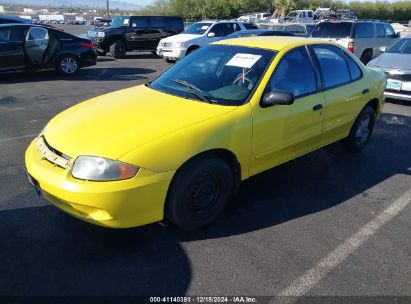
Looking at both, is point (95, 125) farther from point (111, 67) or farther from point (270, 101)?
point (111, 67)

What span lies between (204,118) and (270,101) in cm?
68

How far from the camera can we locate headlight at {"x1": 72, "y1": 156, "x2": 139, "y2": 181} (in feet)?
9.30

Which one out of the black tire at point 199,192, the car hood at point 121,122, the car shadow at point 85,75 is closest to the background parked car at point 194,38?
the car shadow at point 85,75

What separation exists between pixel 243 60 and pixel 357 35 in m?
9.91

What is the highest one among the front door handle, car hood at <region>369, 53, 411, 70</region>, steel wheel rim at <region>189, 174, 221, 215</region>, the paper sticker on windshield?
the paper sticker on windshield

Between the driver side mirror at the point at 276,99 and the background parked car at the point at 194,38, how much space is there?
11096 millimetres

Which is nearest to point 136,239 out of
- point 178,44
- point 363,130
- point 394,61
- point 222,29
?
point 363,130

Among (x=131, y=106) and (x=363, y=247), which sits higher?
(x=131, y=106)

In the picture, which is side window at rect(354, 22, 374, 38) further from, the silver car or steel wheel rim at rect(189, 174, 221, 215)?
steel wheel rim at rect(189, 174, 221, 215)

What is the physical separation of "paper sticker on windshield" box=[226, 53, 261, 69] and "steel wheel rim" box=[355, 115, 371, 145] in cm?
206

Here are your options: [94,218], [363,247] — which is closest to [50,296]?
[94,218]

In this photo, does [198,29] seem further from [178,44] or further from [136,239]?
[136,239]

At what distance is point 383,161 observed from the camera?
5184mm

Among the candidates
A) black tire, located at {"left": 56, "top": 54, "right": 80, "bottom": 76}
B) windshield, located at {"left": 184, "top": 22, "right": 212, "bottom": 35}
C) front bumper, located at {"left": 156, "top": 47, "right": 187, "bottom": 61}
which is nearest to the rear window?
windshield, located at {"left": 184, "top": 22, "right": 212, "bottom": 35}
